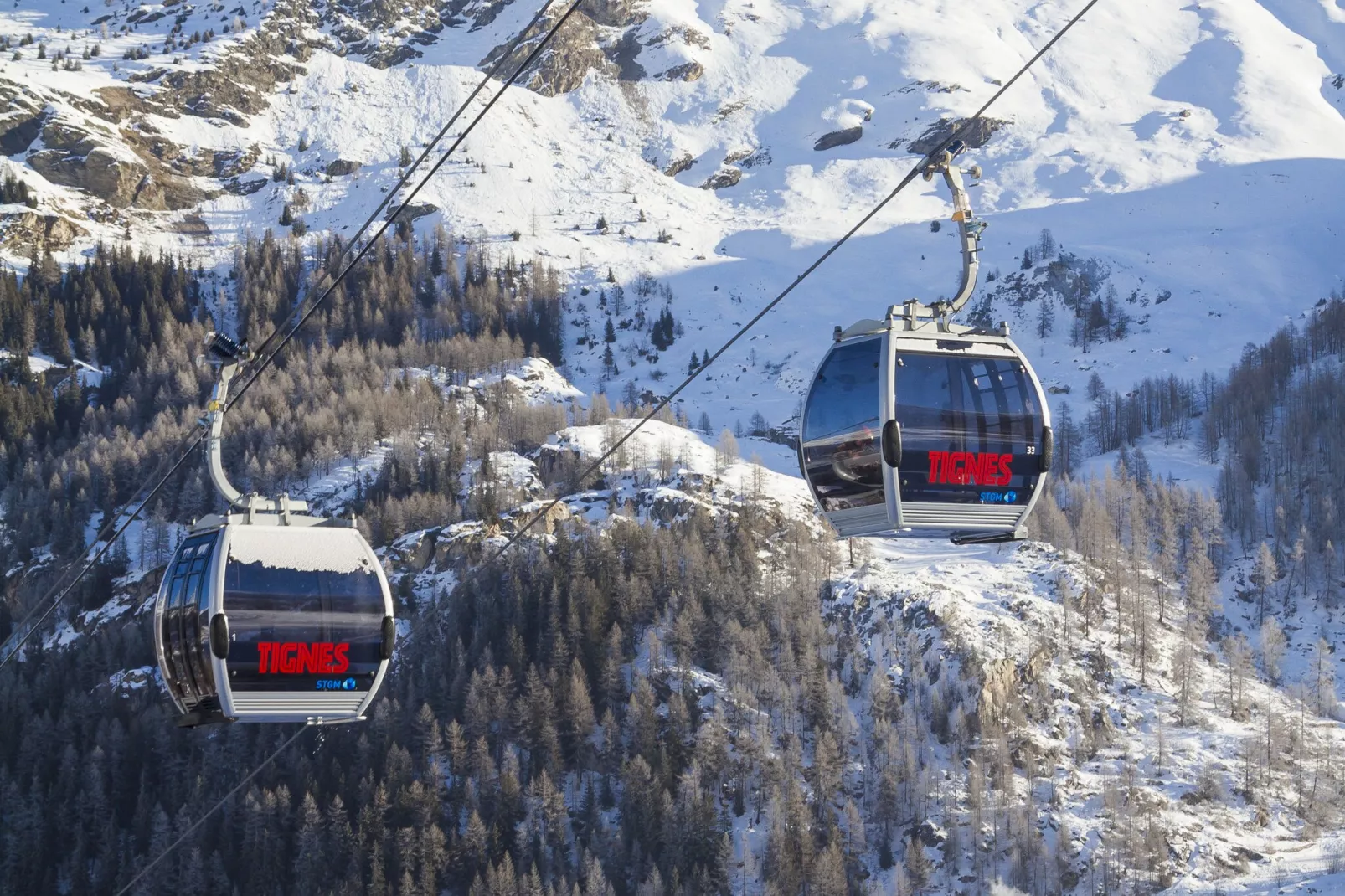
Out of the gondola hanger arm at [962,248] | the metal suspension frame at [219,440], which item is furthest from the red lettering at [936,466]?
the metal suspension frame at [219,440]

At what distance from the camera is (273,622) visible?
23047 mm

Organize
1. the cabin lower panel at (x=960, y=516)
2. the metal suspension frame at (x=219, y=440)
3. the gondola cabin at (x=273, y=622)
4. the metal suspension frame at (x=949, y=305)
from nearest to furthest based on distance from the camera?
the cabin lower panel at (x=960, y=516) < the metal suspension frame at (x=949, y=305) < the gondola cabin at (x=273, y=622) < the metal suspension frame at (x=219, y=440)

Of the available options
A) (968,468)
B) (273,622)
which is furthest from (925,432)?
(273,622)

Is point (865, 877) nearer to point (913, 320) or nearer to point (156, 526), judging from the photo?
point (156, 526)

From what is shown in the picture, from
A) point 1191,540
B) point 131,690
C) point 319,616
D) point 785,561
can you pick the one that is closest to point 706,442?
point 785,561

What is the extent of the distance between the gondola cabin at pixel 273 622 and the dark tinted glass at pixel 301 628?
0.01m

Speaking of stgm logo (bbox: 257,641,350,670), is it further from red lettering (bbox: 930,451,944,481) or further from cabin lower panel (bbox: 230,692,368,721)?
red lettering (bbox: 930,451,944,481)

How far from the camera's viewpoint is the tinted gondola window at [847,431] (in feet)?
71.6

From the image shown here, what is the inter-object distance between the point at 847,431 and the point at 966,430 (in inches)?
56.6

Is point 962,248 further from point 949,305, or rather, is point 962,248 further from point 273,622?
point 273,622

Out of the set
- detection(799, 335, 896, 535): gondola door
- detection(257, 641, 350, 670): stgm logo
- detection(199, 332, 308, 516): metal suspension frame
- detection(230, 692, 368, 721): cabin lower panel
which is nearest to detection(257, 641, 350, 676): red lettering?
detection(257, 641, 350, 670): stgm logo

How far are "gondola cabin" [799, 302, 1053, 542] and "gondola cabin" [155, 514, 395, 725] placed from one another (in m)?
6.12

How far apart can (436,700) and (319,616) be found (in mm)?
95177

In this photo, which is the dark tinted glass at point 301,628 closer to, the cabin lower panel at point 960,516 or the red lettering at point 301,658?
the red lettering at point 301,658
